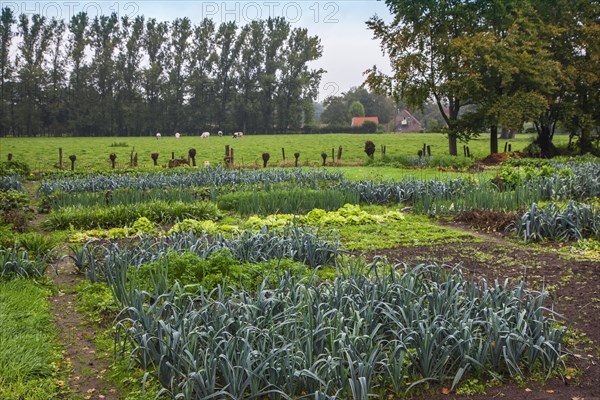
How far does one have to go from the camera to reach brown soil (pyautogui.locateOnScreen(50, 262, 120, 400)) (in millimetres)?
3840

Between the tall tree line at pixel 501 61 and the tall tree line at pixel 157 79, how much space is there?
1280 inches

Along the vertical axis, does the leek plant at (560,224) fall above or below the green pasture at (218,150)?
below

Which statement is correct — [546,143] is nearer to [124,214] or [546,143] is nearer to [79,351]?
[124,214]

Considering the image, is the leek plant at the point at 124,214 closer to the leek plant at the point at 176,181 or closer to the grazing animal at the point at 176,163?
the leek plant at the point at 176,181

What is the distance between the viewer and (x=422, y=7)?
1195 inches

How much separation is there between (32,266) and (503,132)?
51812 mm

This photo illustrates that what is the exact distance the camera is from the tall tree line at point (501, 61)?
2742 centimetres

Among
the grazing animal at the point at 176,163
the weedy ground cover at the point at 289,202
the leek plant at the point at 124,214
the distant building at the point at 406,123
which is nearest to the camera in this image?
the leek plant at the point at 124,214

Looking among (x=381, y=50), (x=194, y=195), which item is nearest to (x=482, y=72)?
(x=381, y=50)

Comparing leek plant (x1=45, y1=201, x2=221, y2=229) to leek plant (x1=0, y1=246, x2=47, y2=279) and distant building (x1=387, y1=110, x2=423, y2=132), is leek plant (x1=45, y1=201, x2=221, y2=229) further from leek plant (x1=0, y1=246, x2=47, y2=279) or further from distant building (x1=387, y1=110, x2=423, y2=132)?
distant building (x1=387, y1=110, x2=423, y2=132)

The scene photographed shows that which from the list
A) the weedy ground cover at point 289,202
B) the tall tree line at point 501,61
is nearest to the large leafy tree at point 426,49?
the tall tree line at point 501,61

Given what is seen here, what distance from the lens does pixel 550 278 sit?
614cm

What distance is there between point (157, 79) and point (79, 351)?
204 feet

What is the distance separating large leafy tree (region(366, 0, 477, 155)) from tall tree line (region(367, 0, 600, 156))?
0.05 metres
